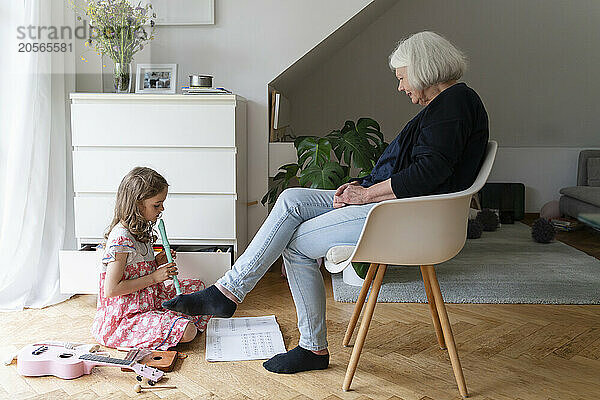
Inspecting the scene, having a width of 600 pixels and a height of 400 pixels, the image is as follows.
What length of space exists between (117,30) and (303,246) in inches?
64.6

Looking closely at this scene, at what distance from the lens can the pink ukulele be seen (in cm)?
197

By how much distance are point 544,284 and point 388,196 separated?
1.60 m

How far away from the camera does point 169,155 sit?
2.82 metres

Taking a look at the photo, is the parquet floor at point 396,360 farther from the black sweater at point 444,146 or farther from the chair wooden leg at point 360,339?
the black sweater at point 444,146

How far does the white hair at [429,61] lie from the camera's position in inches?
74.4

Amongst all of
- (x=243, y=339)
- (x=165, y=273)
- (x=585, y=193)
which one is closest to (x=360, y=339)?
(x=243, y=339)

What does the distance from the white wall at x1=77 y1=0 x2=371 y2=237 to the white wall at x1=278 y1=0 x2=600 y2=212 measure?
1.92 m

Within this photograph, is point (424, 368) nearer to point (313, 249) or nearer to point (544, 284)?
point (313, 249)

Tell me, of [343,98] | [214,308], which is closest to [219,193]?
[214,308]

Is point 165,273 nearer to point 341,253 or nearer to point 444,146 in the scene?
point 341,253

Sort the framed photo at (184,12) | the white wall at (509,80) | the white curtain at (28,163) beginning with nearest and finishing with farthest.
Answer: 1. the white curtain at (28,163)
2. the framed photo at (184,12)
3. the white wall at (509,80)

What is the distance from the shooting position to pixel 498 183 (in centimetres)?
536

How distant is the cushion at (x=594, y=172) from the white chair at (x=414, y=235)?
364 cm

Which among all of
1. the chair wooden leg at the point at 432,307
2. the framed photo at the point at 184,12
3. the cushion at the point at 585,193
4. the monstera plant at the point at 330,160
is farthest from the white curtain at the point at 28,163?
the cushion at the point at 585,193
